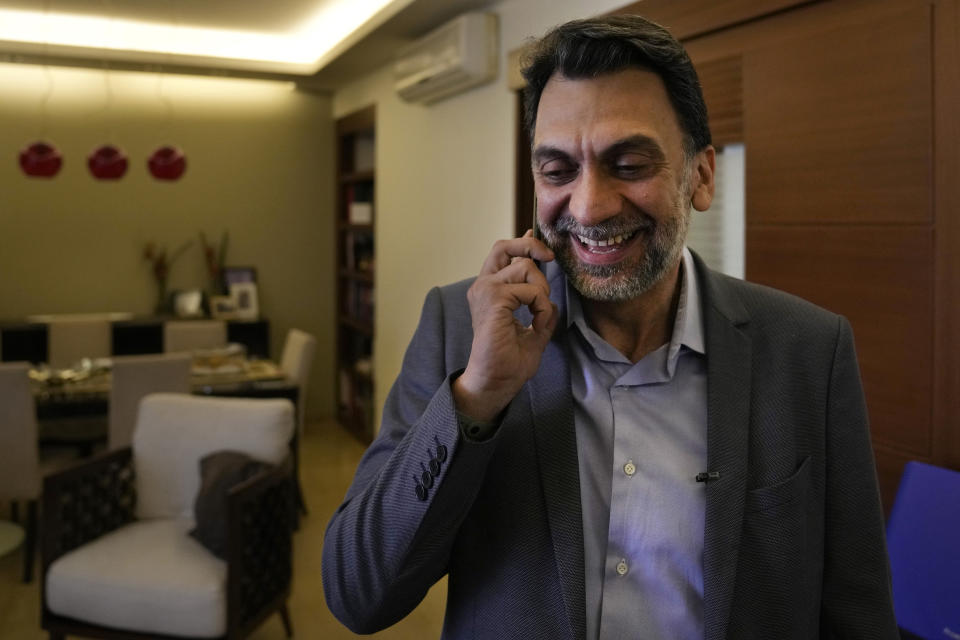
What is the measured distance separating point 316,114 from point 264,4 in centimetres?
201

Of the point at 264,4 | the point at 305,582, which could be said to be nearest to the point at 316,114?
the point at 264,4

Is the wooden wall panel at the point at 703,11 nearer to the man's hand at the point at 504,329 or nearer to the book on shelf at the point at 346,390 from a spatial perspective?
the man's hand at the point at 504,329

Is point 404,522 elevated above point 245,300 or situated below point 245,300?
below

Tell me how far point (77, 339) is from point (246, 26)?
2579mm

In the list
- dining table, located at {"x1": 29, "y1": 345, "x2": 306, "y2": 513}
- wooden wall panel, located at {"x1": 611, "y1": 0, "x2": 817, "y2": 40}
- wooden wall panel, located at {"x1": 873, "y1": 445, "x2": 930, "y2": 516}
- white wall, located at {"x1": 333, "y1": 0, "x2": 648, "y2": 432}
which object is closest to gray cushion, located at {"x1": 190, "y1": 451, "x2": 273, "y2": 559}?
dining table, located at {"x1": 29, "y1": 345, "x2": 306, "y2": 513}

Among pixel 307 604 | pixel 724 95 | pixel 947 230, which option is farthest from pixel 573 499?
pixel 307 604

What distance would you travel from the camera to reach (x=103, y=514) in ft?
10.0

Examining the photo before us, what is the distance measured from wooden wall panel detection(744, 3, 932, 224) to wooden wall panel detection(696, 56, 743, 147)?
0.05 m

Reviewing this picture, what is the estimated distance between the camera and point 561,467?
1039 mm

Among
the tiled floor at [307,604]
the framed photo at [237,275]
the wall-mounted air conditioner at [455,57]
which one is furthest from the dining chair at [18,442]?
the framed photo at [237,275]

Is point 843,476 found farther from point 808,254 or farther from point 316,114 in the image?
point 316,114

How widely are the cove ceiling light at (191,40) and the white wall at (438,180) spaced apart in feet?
1.64

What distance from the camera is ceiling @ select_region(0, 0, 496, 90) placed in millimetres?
4516

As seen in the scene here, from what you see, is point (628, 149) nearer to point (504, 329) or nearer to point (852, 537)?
point (504, 329)
